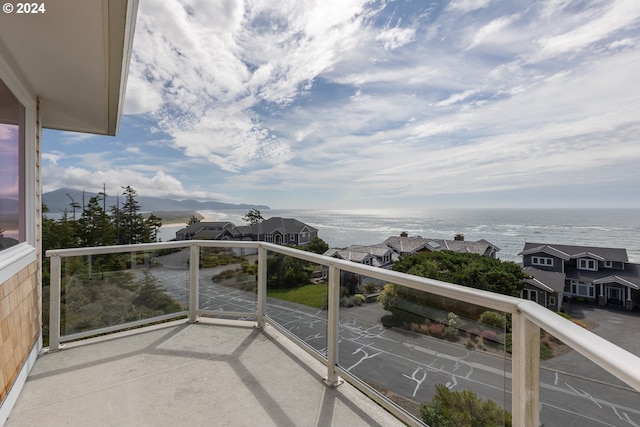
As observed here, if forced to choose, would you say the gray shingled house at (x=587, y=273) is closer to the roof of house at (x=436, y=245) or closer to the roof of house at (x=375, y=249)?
the roof of house at (x=436, y=245)

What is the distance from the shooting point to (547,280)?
52.7 ft

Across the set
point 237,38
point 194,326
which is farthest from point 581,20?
point 194,326

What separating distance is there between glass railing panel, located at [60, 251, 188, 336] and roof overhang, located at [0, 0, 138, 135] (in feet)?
5.85

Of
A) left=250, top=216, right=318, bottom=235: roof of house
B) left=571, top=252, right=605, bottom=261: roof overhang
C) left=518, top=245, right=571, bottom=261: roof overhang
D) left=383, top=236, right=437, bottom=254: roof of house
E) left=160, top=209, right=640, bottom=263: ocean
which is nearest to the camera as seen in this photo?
left=571, top=252, right=605, bottom=261: roof overhang

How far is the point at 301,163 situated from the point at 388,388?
28267 mm

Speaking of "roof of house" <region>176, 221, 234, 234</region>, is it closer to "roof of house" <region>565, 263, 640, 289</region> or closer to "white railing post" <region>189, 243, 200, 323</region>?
"white railing post" <region>189, 243, 200, 323</region>

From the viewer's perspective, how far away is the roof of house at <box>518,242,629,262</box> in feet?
52.8

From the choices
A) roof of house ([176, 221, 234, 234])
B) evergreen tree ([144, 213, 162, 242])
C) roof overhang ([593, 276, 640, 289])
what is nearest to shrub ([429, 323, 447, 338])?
roof overhang ([593, 276, 640, 289])

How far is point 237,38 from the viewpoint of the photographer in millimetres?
10078

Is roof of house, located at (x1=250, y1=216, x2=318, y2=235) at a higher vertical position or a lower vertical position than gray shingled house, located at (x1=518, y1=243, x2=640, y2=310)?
higher

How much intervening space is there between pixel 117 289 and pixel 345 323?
2893 mm

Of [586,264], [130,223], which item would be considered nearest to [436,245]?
[586,264]

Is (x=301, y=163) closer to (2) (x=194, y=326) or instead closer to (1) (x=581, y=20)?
(1) (x=581, y=20)

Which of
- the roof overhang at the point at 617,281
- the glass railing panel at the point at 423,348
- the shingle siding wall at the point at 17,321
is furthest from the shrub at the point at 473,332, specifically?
the roof overhang at the point at 617,281
